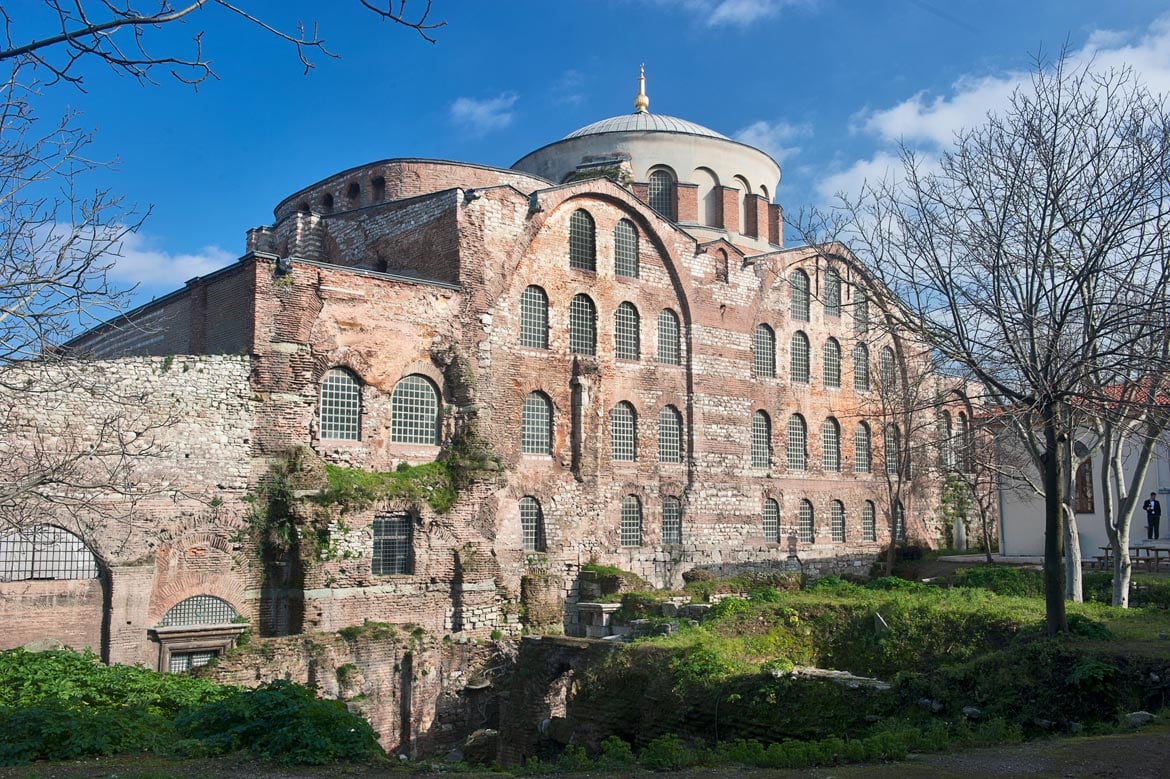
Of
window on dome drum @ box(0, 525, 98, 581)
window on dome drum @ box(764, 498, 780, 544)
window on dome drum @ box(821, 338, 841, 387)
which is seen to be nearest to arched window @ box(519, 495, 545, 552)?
window on dome drum @ box(764, 498, 780, 544)

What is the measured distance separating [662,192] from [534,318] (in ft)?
33.3

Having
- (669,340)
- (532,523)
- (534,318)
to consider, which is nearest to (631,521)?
(532,523)

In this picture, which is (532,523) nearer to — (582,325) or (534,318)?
(534,318)

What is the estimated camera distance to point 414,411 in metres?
20.6

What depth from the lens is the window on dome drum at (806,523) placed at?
28.5 m

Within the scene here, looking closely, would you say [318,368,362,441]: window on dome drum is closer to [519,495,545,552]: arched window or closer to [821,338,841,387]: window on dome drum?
[519,495,545,552]: arched window

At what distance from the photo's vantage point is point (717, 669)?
14633 millimetres

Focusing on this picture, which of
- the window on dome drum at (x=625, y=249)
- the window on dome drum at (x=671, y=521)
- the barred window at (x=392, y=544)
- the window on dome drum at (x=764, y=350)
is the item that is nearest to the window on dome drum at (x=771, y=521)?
the window on dome drum at (x=671, y=521)

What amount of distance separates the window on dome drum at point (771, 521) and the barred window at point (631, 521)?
184 inches

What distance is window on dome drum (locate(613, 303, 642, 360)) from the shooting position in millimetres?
24719

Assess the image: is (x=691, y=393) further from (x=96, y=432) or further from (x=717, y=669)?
(x=96, y=432)

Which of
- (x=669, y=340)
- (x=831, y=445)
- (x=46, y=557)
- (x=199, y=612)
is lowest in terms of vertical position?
(x=199, y=612)

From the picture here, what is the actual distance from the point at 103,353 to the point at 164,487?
9.25 meters

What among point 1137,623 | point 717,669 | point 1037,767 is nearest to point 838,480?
point 1137,623
